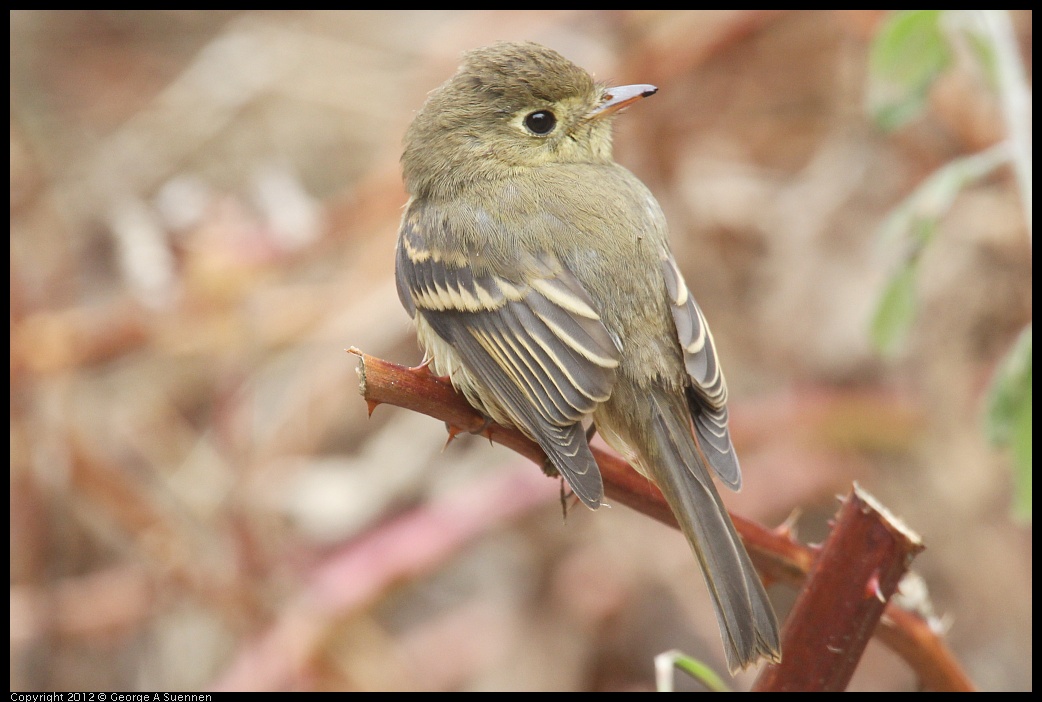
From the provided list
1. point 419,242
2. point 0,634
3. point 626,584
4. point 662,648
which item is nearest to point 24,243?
point 0,634

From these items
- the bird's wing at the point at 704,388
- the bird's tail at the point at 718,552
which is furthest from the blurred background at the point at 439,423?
the bird's tail at the point at 718,552

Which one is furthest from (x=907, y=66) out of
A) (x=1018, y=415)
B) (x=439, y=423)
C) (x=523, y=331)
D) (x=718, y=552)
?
(x=439, y=423)

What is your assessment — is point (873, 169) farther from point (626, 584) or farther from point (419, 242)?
point (419, 242)

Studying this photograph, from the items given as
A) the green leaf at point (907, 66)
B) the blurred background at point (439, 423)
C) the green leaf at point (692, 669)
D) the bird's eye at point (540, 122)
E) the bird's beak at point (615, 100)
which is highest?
the green leaf at point (907, 66)

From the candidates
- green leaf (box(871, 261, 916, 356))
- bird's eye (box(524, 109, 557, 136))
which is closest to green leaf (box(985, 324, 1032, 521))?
green leaf (box(871, 261, 916, 356))

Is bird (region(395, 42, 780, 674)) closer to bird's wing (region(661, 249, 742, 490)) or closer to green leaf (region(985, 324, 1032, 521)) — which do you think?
bird's wing (region(661, 249, 742, 490))

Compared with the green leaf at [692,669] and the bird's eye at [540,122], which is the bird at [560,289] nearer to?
the bird's eye at [540,122]

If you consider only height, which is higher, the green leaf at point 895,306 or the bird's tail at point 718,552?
the green leaf at point 895,306
